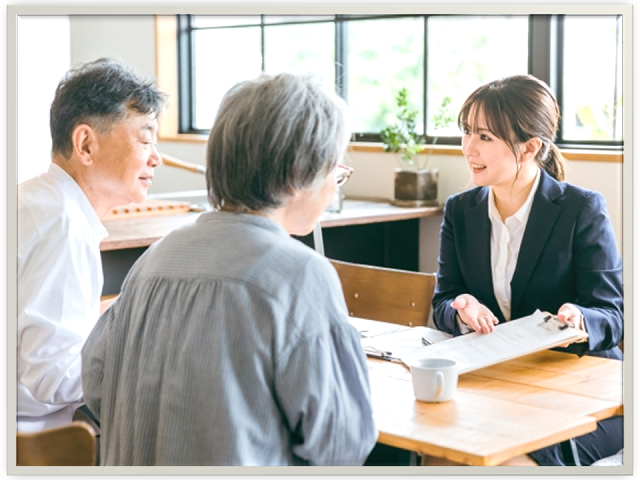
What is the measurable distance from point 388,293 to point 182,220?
3.70 ft

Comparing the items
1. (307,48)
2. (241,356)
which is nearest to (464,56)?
(307,48)

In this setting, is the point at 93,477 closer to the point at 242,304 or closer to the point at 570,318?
the point at 242,304

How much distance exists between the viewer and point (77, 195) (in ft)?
5.32

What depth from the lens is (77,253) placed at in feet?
4.98

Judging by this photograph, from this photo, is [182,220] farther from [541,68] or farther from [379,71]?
[541,68]

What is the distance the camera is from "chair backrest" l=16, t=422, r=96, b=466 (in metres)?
1.32

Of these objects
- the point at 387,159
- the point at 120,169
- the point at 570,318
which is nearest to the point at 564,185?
the point at 570,318

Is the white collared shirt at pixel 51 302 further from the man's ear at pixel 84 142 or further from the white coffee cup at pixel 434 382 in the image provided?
the white coffee cup at pixel 434 382

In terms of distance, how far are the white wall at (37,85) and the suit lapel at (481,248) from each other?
94cm

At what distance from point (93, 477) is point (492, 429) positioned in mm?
660

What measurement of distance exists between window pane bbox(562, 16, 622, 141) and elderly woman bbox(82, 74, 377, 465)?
1579 mm

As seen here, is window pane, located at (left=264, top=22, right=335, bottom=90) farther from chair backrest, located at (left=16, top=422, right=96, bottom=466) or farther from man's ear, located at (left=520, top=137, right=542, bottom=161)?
chair backrest, located at (left=16, top=422, right=96, bottom=466)

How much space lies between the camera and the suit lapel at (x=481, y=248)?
76.9 inches

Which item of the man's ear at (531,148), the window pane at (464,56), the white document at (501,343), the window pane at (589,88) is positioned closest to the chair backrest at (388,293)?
the man's ear at (531,148)
